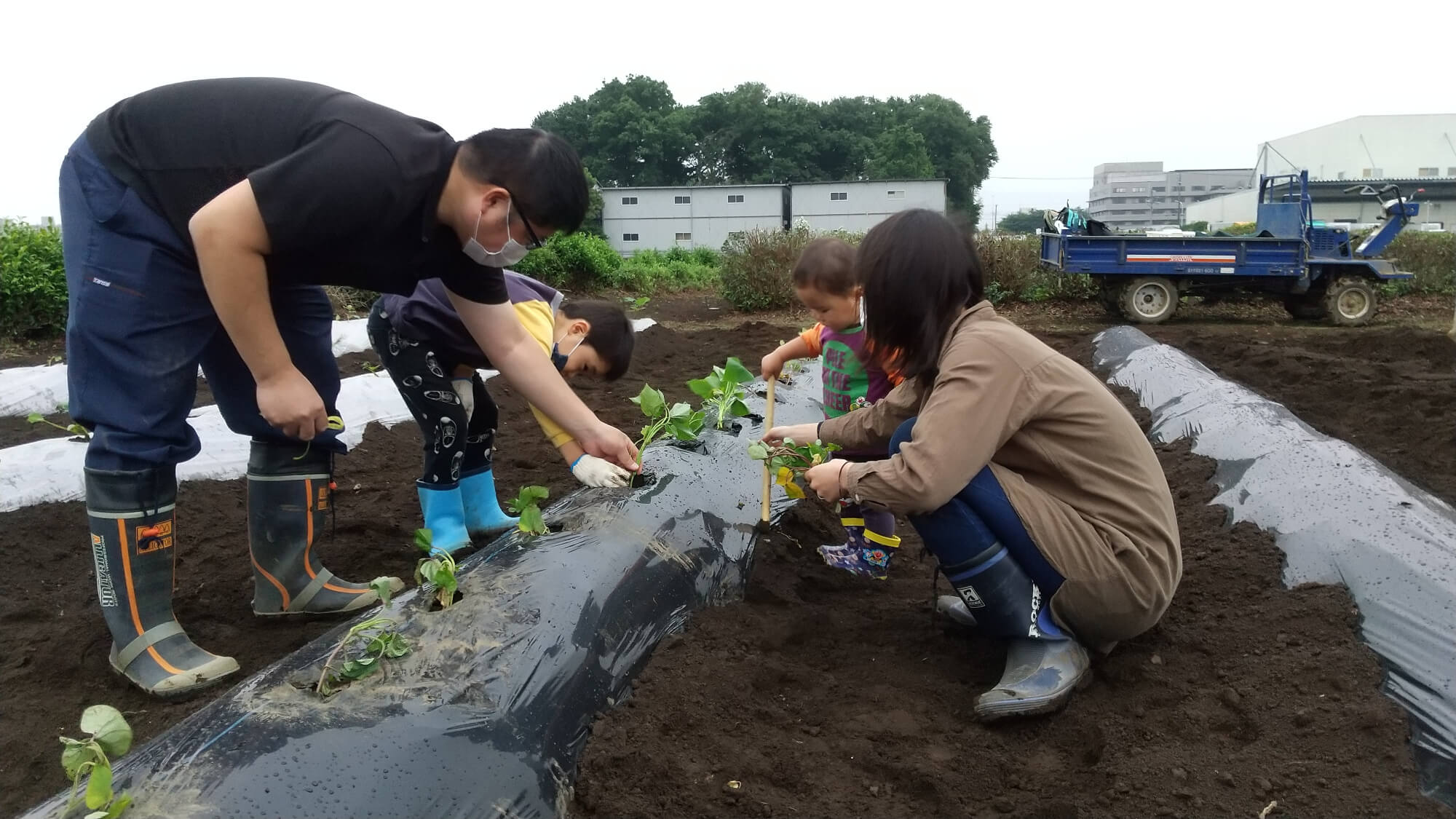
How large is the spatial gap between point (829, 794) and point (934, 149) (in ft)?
223

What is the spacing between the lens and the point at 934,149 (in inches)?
2544

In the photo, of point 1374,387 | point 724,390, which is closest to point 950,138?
point 1374,387

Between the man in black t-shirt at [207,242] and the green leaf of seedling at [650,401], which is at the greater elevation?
the man in black t-shirt at [207,242]

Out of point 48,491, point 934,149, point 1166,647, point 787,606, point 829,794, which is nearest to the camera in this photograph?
point 829,794

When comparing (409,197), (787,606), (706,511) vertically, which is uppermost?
(409,197)

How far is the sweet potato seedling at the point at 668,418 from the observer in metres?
2.75

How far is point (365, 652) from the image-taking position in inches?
60.7

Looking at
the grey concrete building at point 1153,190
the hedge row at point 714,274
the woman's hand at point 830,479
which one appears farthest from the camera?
the grey concrete building at point 1153,190

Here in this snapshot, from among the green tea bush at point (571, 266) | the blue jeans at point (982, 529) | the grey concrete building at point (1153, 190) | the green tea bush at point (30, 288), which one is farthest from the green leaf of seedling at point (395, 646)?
the grey concrete building at point (1153, 190)

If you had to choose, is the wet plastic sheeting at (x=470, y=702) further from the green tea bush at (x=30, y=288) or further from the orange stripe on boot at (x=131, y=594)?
the green tea bush at (x=30, y=288)

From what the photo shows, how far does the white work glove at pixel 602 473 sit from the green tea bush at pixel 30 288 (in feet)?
23.8

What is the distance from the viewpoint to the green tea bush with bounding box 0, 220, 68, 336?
725cm

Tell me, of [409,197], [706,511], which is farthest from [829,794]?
[409,197]

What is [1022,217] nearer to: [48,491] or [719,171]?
[719,171]
